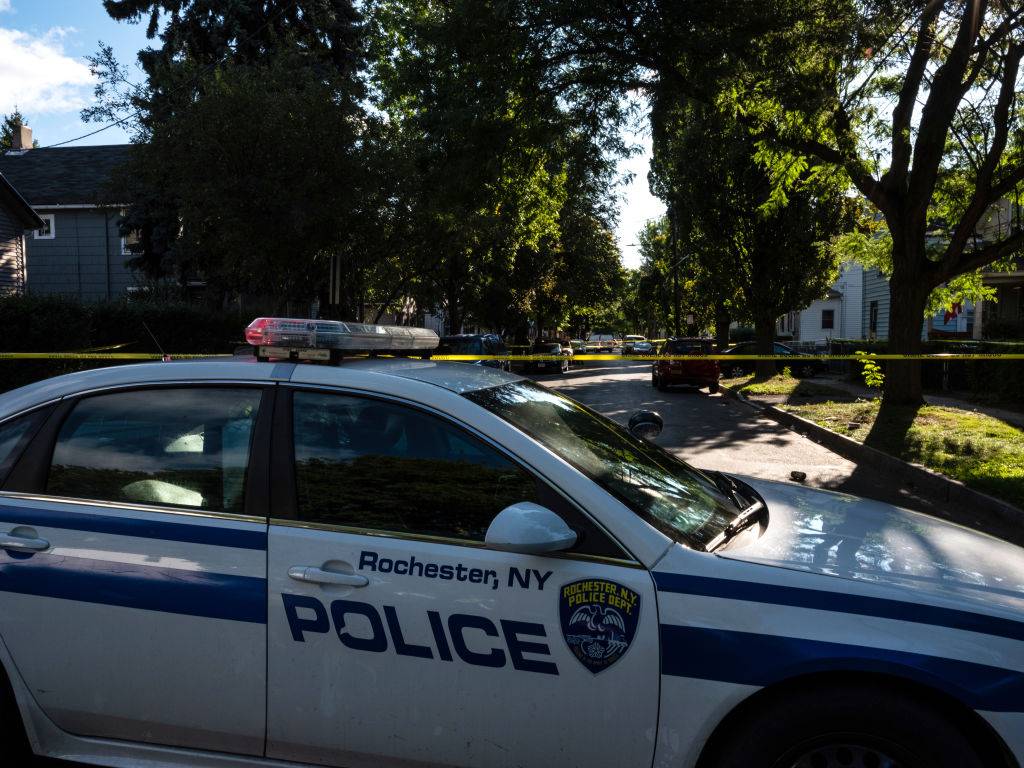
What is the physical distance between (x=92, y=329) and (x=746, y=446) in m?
11.0

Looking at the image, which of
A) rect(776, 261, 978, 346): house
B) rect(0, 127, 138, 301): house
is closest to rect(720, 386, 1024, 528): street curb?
A: rect(0, 127, 138, 301): house

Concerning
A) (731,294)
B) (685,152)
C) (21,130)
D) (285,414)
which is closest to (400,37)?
(685,152)

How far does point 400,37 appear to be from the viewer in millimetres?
23719

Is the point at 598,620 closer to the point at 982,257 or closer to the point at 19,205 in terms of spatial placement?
the point at 982,257

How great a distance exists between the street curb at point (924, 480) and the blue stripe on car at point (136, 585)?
7260 millimetres

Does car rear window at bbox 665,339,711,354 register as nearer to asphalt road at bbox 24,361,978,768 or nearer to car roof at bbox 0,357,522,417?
asphalt road at bbox 24,361,978,768

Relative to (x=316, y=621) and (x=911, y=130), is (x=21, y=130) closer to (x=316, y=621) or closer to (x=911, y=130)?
(x=911, y=130)

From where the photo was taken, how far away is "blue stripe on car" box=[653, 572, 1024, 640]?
7.38 ft

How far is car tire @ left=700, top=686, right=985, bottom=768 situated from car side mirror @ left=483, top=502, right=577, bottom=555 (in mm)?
695

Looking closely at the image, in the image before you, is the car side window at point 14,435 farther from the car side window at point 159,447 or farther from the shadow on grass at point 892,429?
the shadow on grass at point 892,429

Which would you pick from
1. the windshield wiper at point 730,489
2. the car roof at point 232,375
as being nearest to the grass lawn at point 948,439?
the windshield wiper at point 730,489

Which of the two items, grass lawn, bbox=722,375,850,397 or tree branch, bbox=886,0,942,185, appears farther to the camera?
grass lawn, bbox=722,375,850,397

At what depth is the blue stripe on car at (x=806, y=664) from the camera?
2.18 metres

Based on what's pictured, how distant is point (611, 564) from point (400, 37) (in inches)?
939
